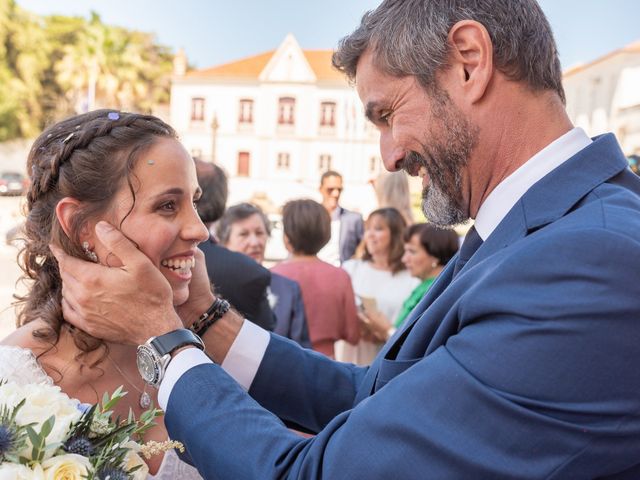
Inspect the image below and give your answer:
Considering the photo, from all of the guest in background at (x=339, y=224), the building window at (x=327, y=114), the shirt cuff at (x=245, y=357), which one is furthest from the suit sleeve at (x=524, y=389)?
the building window at (x=327, y=114)

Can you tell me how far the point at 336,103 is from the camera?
47500mm

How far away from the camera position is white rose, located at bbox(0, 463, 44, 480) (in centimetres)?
150

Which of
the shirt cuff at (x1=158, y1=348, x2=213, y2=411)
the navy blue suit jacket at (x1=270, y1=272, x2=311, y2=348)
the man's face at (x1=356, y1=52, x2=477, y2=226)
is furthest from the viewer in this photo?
the navy blue suit jacket at (x1=270, y1=272, x2=311, y2=348)

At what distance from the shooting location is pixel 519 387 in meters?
1.51

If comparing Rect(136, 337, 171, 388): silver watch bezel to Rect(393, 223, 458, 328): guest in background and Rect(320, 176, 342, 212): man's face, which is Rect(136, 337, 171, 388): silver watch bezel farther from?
Rect(320, 176, 342, 212): man's face

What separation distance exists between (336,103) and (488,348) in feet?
154

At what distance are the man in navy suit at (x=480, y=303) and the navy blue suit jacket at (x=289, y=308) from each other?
273cm

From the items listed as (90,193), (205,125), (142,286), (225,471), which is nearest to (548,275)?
(225,471)

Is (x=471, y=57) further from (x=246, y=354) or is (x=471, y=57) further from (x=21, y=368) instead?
(x=21, y=368)

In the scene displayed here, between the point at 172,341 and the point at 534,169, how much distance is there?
3.40 ft

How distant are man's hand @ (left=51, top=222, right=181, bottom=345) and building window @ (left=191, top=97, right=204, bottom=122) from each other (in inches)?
1876

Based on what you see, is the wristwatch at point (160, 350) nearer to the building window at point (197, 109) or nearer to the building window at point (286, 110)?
the building window at point (286, 110)

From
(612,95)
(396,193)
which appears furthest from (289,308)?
(612,95)

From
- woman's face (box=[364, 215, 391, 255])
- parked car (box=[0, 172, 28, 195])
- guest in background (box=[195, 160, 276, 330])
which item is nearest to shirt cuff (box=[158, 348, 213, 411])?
guest in background (box=[195, 160, 276, 330])
